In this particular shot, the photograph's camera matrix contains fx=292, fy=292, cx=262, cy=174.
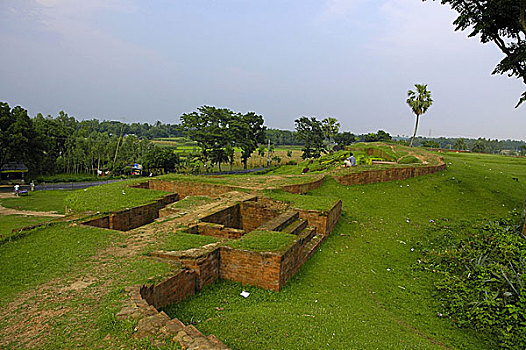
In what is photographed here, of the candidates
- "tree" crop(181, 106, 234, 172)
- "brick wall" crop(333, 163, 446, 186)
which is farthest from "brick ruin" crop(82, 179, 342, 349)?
"tree" crop(181, 106, 234, 172)

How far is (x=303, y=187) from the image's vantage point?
1101 centimetres

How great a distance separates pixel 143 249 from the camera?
198 inches

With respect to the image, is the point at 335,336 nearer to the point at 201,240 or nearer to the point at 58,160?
the point at 201,240

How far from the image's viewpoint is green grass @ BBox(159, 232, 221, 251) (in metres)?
5.10

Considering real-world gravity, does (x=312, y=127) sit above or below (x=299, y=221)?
above

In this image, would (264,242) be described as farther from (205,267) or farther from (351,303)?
(351,303)

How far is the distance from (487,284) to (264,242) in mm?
3745

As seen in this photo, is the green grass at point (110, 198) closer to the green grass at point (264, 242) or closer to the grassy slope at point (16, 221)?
the green grass at point (264, 242)

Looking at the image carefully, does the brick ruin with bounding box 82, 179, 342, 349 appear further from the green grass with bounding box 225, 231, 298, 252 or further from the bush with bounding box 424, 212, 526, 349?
the bush with bounding box 424, 212, 526, 349

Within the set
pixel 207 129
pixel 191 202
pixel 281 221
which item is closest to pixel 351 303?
pixel 281 221

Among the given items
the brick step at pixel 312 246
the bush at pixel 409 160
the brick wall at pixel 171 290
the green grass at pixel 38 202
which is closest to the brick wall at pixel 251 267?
the brick wall at pixel 171 290

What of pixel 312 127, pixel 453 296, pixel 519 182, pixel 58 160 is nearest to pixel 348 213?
pixel 453 296

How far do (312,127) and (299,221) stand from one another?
3244cm

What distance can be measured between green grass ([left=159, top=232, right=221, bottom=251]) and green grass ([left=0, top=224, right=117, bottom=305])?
1.11 metres
